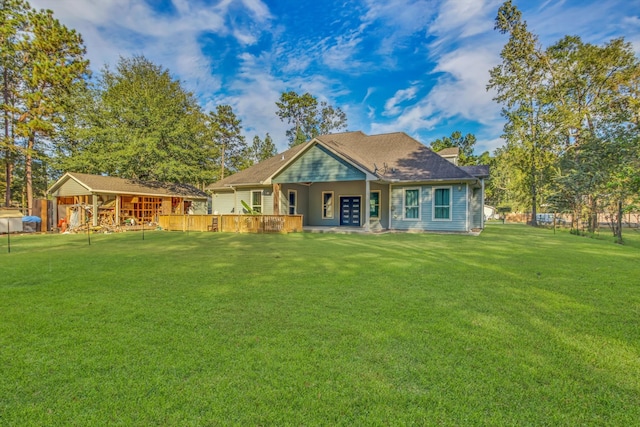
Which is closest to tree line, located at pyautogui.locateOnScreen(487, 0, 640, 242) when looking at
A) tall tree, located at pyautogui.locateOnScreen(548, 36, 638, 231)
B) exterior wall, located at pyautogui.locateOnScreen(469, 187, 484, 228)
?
tall tree, located at pyautogui.locateOnScreen(548, 36, 638, 231)

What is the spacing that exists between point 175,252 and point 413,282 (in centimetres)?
685

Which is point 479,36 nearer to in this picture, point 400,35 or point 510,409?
point 400,35

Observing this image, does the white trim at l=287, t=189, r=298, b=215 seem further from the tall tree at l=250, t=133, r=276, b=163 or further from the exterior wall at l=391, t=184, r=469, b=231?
the tall tree at l=250, t=133, r=276, b=163

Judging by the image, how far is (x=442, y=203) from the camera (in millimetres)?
15688

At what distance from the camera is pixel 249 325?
10.8 feet

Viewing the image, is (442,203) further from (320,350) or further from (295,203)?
(320,350)

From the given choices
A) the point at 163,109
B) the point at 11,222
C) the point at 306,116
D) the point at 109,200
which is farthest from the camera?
the point at 306,116

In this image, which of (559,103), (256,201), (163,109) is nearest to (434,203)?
(256,201)

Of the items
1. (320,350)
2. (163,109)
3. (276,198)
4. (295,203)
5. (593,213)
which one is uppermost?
(163,109)

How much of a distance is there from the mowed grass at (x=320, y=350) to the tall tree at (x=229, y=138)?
34.4 m

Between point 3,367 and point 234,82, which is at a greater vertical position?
point 234,82

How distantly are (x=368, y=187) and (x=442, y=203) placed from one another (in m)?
4.27

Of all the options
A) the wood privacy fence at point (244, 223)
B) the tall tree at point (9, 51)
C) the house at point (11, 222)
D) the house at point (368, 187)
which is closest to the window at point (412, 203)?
the house at point (368, 187)

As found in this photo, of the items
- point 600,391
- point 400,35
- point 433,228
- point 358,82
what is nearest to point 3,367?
point 600,391
